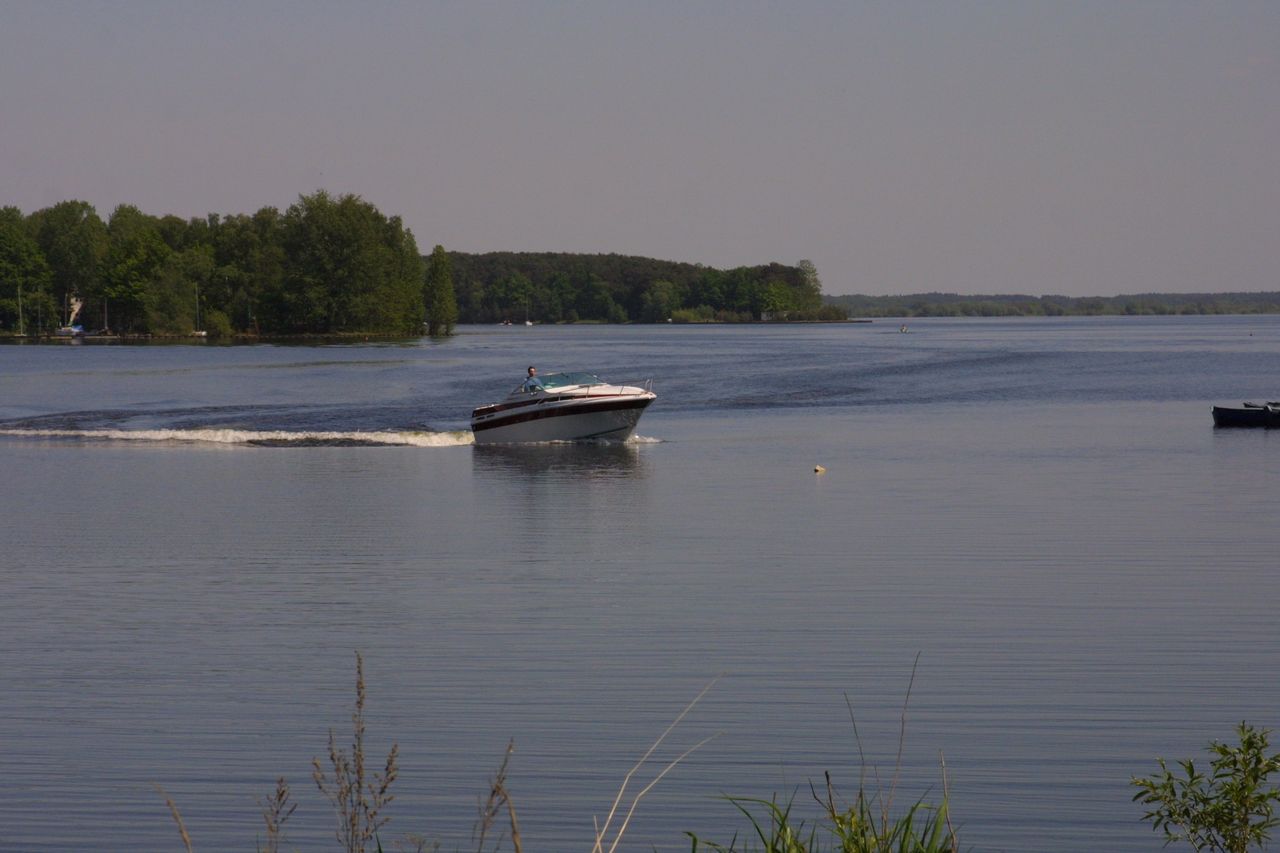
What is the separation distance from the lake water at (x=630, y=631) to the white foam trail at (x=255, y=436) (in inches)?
264

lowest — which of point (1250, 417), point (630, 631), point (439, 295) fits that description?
point (1250, 417)

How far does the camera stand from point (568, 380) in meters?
42.0

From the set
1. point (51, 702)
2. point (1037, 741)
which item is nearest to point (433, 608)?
point (51, 702)

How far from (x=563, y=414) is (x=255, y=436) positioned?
35.1 ft

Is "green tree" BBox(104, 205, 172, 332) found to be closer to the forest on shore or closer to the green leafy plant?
the forest on shore

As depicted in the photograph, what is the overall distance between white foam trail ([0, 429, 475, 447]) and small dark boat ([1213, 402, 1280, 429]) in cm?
2170

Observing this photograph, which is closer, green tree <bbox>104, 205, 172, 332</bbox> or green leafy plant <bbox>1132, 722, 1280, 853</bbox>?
green leafy plant <bbox>1132, 722, 1280, 853</bbox>

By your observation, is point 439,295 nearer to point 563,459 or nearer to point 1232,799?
point 563,459

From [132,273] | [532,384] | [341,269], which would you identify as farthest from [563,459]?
[132,273]

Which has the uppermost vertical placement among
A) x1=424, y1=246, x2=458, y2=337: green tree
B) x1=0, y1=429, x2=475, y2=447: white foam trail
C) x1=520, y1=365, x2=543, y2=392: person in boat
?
x1=424, y1=246, x2=458, y2=337: green tree

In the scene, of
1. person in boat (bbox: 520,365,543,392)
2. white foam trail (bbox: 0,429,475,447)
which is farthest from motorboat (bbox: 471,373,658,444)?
white foam trail (bbox: 0,429,475,447)

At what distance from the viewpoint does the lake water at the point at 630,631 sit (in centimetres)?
923

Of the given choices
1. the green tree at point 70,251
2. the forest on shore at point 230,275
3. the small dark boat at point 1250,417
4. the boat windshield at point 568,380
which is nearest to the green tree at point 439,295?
the forest on shore at point 230,275

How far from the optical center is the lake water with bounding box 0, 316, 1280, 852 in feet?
30.3
